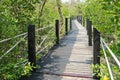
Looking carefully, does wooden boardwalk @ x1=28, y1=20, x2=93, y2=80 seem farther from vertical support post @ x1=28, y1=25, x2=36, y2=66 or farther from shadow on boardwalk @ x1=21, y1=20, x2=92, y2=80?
vertical support post @ x1=28, y1=25, x2=36, y2=66

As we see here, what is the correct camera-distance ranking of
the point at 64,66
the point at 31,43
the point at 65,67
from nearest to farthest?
the point at 31,43 → the point at 65,67 → the point at 64,66

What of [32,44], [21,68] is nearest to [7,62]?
[21,68]

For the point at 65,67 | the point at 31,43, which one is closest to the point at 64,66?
A: the point at 65,67

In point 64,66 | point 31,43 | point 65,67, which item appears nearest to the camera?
point 31,43

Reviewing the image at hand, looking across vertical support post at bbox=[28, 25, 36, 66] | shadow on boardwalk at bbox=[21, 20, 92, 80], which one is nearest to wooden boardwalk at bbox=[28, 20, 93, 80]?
shadow on boardwalk at bbox=[21, 20, 92, 80]

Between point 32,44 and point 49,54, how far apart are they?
111 inches

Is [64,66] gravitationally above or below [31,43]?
below

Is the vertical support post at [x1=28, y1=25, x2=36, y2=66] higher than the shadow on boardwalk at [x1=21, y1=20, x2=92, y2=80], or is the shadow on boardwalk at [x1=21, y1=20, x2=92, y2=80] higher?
the vertical support post at [x1=28, y1=25, x2=36, y2=66]

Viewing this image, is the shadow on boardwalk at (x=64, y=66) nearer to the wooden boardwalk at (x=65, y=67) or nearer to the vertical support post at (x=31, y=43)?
the wooden boardwalk at (x=65, y=67)

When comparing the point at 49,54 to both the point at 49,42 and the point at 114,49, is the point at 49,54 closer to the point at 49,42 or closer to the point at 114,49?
the point at 49,42

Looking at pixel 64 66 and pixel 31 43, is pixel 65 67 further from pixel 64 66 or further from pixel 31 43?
pixel 31 43

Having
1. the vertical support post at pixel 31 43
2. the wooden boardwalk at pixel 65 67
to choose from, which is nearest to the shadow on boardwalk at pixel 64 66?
the wooden boardwalk at pixel 65 67

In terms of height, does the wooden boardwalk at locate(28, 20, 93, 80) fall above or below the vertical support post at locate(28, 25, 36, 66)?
below

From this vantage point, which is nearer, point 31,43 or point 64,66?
point 31,43
